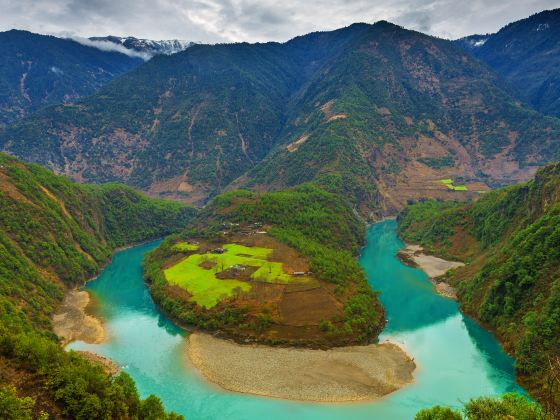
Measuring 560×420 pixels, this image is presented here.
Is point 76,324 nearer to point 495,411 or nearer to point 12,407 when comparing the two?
point 12,407

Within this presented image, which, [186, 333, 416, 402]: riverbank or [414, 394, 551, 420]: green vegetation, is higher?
[414, 394, 551, 420]: green vegetation

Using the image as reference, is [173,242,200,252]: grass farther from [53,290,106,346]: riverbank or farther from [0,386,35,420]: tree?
[0,386,35,420]: tree

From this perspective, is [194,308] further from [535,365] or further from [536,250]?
[536,250]

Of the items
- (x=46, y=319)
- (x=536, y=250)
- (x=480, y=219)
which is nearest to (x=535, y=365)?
(x=536, y=250)

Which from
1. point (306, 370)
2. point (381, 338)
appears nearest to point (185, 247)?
point (381, 338)

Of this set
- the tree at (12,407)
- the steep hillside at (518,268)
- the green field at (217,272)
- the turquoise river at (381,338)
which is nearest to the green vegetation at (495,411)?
the steep hillside at (518,268)

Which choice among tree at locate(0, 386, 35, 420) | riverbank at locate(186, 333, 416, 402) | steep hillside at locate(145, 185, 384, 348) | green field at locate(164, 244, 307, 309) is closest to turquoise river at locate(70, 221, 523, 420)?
riverbank at locate(186, 333, 416, 402)
